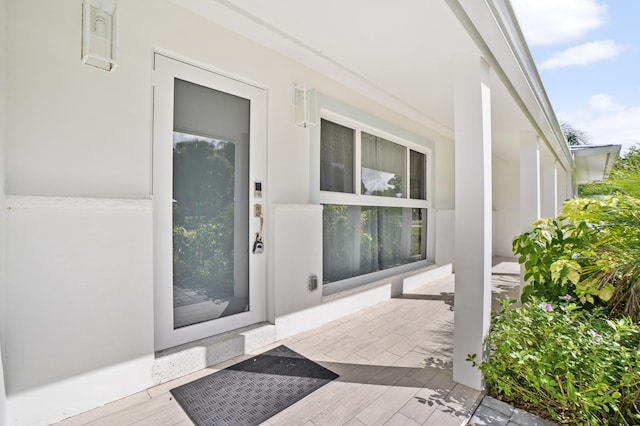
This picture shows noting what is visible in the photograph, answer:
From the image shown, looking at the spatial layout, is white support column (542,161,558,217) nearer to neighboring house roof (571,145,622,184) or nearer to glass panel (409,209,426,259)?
neighboring house roof (571,145,622,184)

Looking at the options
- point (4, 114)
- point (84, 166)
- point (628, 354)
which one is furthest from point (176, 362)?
point (628, 354)

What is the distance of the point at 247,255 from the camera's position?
2.79 metres

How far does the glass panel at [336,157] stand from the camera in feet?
11.8

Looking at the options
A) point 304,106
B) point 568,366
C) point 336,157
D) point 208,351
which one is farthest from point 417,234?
point 208,351

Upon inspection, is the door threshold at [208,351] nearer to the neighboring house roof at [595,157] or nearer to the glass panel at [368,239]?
the glass panel at [368,239]

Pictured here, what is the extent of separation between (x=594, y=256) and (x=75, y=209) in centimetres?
347

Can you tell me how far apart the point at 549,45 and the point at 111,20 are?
600cm

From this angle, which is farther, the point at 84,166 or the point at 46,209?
the point at 84,166

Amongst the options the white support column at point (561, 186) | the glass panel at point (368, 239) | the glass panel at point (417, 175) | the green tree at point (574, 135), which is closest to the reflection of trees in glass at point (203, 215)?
the glass panel at point (368, 239)

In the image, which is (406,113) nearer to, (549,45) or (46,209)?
(549,45)

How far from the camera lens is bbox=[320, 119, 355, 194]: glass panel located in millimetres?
3592

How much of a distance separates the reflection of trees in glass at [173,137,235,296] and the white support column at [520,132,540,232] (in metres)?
3.87

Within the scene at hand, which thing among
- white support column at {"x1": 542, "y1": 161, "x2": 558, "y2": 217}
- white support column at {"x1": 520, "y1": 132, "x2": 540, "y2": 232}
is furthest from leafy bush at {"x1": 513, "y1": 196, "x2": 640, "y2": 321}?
white support column at {"x1": 542, "y1": 161, "x2": 558, "y2": 217}

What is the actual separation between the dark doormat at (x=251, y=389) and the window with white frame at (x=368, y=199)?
1425 millimetres
